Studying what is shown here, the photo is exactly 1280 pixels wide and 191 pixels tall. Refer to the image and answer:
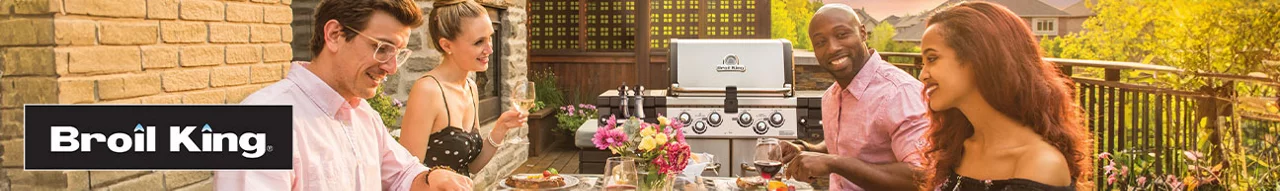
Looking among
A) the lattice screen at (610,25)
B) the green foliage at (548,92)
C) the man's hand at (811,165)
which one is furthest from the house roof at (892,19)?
the man's hand at (811,165)

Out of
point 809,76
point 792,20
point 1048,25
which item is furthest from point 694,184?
point 1048,25

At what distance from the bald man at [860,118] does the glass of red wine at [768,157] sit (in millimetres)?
27

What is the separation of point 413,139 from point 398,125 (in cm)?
202

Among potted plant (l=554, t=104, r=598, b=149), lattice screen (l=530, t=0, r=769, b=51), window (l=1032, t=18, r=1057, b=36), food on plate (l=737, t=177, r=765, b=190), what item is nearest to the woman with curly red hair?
food on plate (l=737, t=177, r=765, b=190)

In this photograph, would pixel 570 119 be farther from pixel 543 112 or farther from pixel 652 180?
pixel 652 180

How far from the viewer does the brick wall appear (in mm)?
2115

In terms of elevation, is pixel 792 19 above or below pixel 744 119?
above

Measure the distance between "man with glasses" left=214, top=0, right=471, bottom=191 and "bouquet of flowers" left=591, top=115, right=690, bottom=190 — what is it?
1.97 ft

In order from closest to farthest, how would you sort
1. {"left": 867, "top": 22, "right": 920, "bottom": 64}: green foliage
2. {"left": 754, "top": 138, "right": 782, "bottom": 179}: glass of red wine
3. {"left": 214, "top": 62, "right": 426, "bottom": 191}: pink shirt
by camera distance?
{"left": 214, "top": 62, "right": 426, "bottom": 191}: pink shirt, {"left": 754, "top": 138, "right": 782, "bottom": 179}: glass of red wine, {"left": 867, "top": 22, "right": 920, "bottom": 64}: green foliage

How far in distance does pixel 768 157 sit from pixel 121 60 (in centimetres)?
135

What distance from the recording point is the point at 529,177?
2.63 metres

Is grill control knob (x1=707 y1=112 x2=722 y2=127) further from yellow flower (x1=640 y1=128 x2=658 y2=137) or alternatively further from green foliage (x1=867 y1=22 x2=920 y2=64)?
green foliage (x1=867 y1=22 x2=920 y2=64)

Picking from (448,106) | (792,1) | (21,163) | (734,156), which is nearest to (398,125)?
(734,156)

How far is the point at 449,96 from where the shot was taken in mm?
2635
